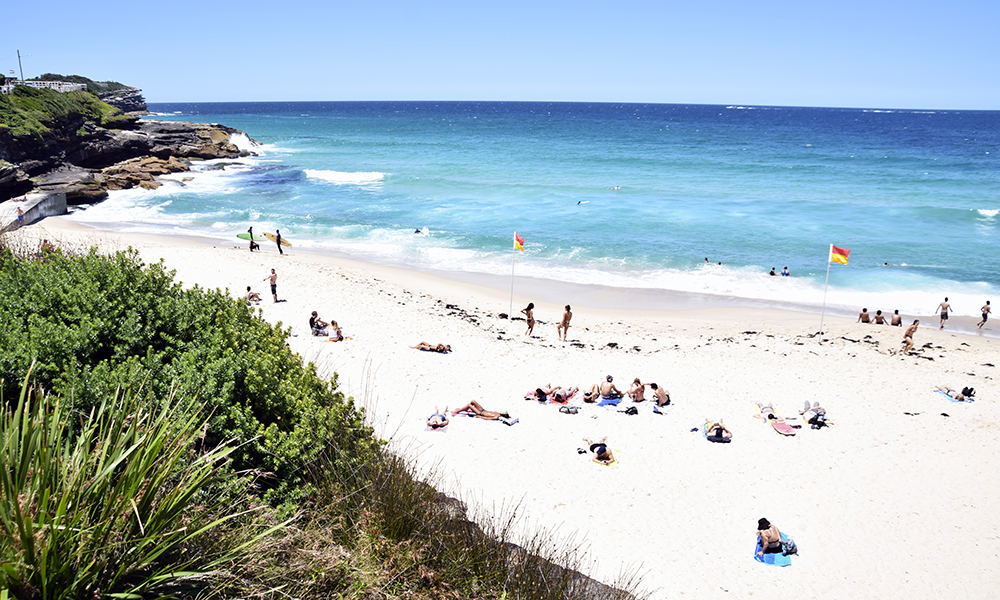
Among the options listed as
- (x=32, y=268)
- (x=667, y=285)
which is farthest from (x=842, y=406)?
(x=32, y=268)

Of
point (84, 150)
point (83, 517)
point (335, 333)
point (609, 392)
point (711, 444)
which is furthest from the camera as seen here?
point (84, 150)

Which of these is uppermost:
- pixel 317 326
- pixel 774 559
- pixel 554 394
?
pixel 317 326

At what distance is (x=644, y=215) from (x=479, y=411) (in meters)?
25.2

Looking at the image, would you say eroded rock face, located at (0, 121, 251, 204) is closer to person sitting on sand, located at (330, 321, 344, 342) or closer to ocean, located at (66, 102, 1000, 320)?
ocean, located at (66, 102, 1000, 320)

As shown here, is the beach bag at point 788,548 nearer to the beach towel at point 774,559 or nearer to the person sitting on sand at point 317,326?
the beach towel at point 774,559

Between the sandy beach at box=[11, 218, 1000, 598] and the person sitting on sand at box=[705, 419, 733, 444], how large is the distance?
0.48 feet

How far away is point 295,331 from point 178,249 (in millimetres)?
11347

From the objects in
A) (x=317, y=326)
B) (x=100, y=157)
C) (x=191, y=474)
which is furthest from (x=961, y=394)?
(x=100, y=157)

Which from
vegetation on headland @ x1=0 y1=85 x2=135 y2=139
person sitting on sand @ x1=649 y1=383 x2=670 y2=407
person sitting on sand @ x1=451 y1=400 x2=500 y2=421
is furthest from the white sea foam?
person sitting on sand @ x1=649 y1=383 x2=670 y2=407

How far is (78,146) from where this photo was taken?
41.0m

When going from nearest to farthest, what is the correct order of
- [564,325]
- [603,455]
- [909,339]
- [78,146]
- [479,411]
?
[603,455] → [479,411] → [909,339] → [564,325] → [78,146]

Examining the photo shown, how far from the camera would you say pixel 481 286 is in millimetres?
22453

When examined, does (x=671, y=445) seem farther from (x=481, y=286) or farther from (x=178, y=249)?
(x=178, y=249)

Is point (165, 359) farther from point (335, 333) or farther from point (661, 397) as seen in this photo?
point (661, 397)
